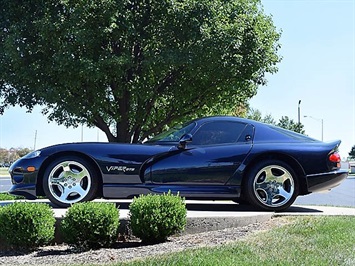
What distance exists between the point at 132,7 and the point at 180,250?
32.9 feet

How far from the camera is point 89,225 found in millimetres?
4547

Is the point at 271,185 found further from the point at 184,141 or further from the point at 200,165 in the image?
the point at 184,141

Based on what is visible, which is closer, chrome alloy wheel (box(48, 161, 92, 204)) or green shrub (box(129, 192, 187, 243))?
green shrub (box(129, 192, 187, 243))

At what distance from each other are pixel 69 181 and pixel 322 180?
3219 mm

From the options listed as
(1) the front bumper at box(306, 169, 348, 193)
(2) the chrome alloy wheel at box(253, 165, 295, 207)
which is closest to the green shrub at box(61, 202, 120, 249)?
(2) the chrome alloy wheel at box(253, 165, 295, 207)

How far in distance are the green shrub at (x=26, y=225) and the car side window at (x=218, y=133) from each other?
213cm

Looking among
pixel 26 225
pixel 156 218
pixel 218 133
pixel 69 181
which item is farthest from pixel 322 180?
pixel 26 225

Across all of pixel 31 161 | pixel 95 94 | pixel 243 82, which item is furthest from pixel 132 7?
pixel 31 161

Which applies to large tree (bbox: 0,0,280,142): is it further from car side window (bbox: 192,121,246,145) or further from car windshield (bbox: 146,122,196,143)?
car side window (bbox: 192,121,246,145)

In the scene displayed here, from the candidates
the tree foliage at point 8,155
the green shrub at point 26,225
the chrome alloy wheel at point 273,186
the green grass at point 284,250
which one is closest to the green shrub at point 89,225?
the green shrub at point 26,225

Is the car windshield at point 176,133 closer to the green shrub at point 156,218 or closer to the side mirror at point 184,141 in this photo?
the side mirror at point 184,141

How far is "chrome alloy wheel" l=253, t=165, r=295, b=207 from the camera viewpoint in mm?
5754

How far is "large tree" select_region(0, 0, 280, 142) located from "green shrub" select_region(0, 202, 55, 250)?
7.34 m

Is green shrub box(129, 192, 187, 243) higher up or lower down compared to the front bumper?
lower down
